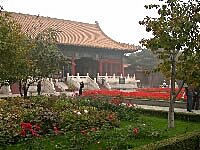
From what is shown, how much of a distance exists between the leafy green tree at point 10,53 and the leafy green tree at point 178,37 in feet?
15.8

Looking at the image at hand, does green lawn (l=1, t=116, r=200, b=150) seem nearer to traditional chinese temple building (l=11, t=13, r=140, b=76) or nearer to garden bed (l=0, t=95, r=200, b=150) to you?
garden bed (l=0, t=95, r=200, b=150)

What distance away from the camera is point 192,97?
490 inches

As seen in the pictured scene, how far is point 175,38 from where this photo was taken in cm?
698

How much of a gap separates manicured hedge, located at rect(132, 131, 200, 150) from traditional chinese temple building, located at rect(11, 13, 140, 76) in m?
25.7

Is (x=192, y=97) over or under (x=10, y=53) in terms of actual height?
under

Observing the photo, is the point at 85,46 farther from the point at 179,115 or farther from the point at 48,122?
the point at 48,122

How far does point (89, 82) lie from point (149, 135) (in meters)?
23.7

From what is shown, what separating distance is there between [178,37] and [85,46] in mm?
25415

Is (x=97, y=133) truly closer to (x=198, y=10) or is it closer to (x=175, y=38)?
(x=175, y=38)

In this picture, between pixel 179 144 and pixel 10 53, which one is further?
pixel 10 53

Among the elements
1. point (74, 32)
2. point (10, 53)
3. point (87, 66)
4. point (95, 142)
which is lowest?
point (95, 142)

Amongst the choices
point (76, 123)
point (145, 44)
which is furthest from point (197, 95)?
point (76, 123)

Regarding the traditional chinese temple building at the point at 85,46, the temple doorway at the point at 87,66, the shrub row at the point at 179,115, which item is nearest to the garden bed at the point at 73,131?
the shrub row at the point at 179,115

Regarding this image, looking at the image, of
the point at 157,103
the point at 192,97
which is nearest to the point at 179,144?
the point at 192,97
